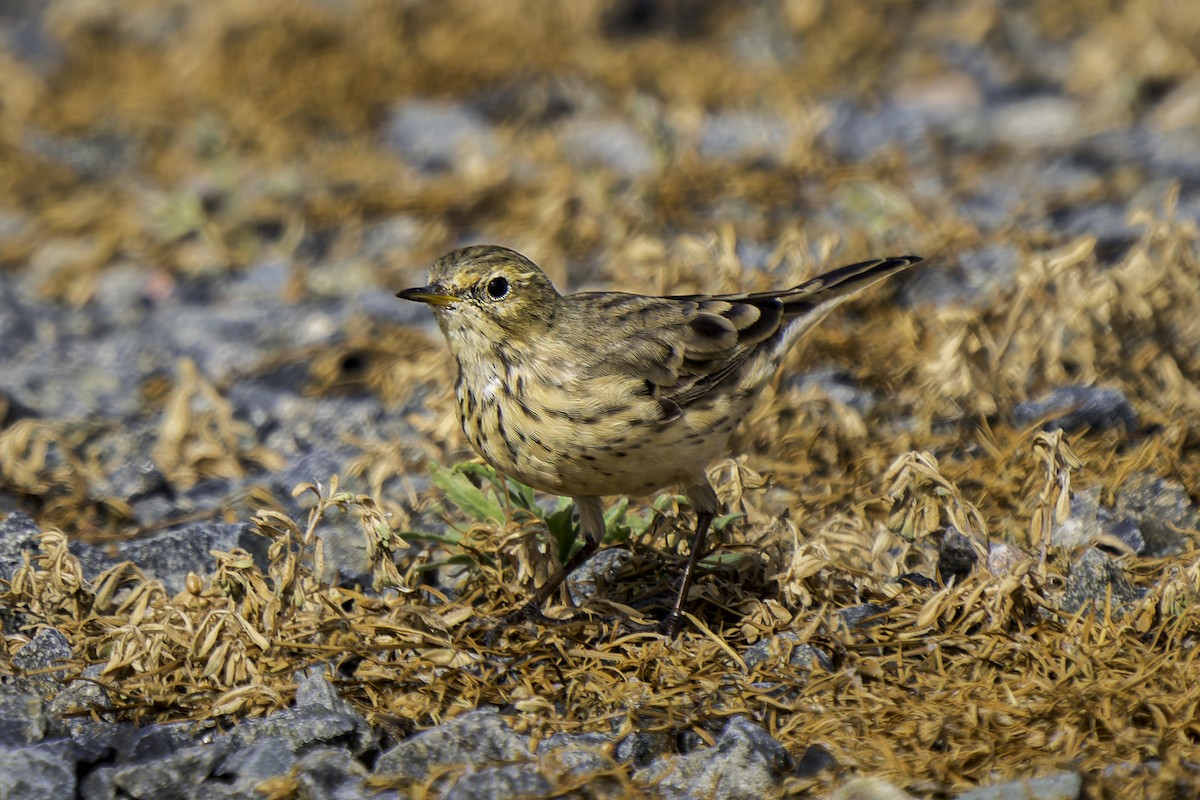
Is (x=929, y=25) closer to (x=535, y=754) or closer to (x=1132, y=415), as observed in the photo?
(x=1132, y=415)

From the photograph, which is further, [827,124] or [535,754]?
[827,124]

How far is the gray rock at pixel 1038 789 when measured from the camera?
348cm

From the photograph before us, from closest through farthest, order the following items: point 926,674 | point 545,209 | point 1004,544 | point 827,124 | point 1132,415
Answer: point 926,674, point 1004,544, point 1132,415, point 545,209, point 827,124

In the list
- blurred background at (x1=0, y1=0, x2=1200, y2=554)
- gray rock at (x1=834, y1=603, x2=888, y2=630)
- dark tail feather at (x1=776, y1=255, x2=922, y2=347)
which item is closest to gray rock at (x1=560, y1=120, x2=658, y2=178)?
blurred background at (x1=0, y1=0, x2=1200, y2=554)

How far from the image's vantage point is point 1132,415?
5828 mm

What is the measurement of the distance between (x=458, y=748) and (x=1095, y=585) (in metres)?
1.98

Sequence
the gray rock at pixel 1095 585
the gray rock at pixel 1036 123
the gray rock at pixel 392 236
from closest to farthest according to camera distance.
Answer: the gray rock at pixel 1095 585 < the gray rock at pixel 392 236 < the gray rock at pixel 1036 123

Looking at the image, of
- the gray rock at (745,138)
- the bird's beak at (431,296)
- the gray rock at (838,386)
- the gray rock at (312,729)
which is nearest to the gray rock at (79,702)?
the gray rock at (312,729)

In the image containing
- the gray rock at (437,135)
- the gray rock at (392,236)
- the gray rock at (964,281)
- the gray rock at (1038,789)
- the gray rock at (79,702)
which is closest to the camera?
the gray rock at (1038,789)

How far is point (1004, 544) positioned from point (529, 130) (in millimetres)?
6060

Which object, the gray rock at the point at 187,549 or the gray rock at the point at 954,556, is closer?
the gray rock at the point at 954,556

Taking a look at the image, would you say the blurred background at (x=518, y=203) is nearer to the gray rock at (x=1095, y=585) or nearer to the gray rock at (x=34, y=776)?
the gray rock at (x=1095, y=585)

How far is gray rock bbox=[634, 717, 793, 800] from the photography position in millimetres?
3768

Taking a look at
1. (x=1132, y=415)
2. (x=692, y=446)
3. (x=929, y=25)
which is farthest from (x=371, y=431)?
(x=929, y=25)
